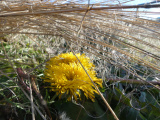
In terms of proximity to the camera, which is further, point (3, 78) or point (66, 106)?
point (3, 78)

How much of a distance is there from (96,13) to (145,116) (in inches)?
18.2

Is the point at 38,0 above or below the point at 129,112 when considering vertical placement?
above

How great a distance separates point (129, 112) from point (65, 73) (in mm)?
285

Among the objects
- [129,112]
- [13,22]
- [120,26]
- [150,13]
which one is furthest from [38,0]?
[129,112]

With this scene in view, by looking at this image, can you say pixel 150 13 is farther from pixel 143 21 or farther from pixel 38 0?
pixel 38 0

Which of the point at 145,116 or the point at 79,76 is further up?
the point at 79,76

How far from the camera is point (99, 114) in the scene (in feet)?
1.77

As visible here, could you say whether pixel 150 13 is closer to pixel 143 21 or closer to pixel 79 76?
pixel 143 21

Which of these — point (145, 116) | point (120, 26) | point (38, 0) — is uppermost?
point (38, 0)

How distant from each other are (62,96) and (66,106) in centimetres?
4

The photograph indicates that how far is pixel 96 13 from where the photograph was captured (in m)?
0.60

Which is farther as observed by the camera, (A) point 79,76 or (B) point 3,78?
(B) point 3,78

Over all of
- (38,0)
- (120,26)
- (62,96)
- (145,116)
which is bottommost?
(145,116)

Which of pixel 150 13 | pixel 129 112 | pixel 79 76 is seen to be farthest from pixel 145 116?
pixel 150 13
